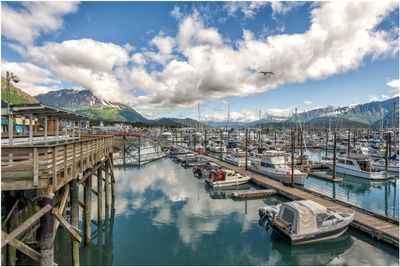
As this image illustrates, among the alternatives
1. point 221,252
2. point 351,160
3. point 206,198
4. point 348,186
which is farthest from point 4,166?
point 351,160

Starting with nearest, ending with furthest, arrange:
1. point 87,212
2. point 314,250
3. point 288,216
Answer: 1. point 87,212
2. point 314,250
3. point 288,216

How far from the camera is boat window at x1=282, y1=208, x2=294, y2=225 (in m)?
21.0

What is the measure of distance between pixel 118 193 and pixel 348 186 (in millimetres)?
35740

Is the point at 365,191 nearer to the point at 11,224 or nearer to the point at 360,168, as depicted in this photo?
the point at 360,168

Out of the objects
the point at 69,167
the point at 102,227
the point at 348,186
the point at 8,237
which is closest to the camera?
the point at 8,237

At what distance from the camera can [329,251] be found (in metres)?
20.0

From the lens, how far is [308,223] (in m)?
20.5

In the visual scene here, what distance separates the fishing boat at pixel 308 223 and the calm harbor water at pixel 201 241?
0.77 m

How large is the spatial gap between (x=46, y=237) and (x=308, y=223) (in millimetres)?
18158

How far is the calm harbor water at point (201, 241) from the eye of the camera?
1888 centimetres

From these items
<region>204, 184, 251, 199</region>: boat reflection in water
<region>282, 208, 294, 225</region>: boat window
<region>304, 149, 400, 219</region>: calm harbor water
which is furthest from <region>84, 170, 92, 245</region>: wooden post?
<region>304, 149, 400, 219</region>: calm harbor water

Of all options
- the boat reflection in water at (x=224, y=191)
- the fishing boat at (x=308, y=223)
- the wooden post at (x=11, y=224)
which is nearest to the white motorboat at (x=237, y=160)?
the boat reflection in water at (x=224, y=191)

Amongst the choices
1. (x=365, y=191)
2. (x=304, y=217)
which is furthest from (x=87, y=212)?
(x=365, y=191)

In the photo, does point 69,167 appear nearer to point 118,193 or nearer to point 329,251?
point 329,251
